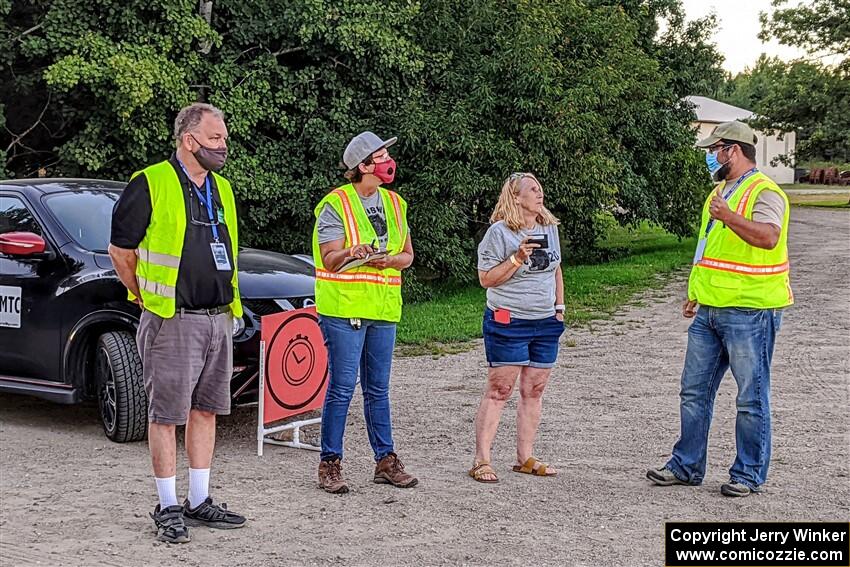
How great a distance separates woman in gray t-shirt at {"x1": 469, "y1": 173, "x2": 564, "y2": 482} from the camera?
20.5 feet

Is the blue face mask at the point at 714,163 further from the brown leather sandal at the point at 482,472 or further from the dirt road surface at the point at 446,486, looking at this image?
the brown leather sandal at the point at 482,472

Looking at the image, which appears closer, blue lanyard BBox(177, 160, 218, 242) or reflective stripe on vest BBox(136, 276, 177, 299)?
reflective stripe on vest BBox(136, 276, 177, 299)

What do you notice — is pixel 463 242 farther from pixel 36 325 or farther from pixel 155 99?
pixel 36 325

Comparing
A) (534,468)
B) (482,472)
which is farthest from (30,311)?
(534,468)

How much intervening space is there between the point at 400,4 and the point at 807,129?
3349cm

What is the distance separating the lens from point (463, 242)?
54.1 feet

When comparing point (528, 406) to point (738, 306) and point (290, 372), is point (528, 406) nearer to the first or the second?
point (738, 306)

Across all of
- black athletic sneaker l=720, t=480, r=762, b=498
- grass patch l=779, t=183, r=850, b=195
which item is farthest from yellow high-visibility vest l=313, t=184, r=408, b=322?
grass patch l=779, t=183, r=850, b=195

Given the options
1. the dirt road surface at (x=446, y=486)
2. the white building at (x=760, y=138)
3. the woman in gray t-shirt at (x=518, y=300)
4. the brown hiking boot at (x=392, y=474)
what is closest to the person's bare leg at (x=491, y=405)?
the woman in gray t-shirt at (x=518, y=300)

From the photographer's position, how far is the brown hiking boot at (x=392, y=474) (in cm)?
617

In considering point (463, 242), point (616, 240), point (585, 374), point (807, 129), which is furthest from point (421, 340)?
point (807, 129)

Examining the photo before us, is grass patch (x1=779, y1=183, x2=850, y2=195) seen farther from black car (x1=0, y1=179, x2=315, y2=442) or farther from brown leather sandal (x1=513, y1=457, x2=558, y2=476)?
brown leather sandal (x1=513, y1=457, x2=558, y2=476)

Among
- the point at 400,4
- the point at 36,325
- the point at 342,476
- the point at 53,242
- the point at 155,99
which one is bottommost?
the point at 342,476

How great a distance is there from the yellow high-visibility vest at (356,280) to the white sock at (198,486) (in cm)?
117
